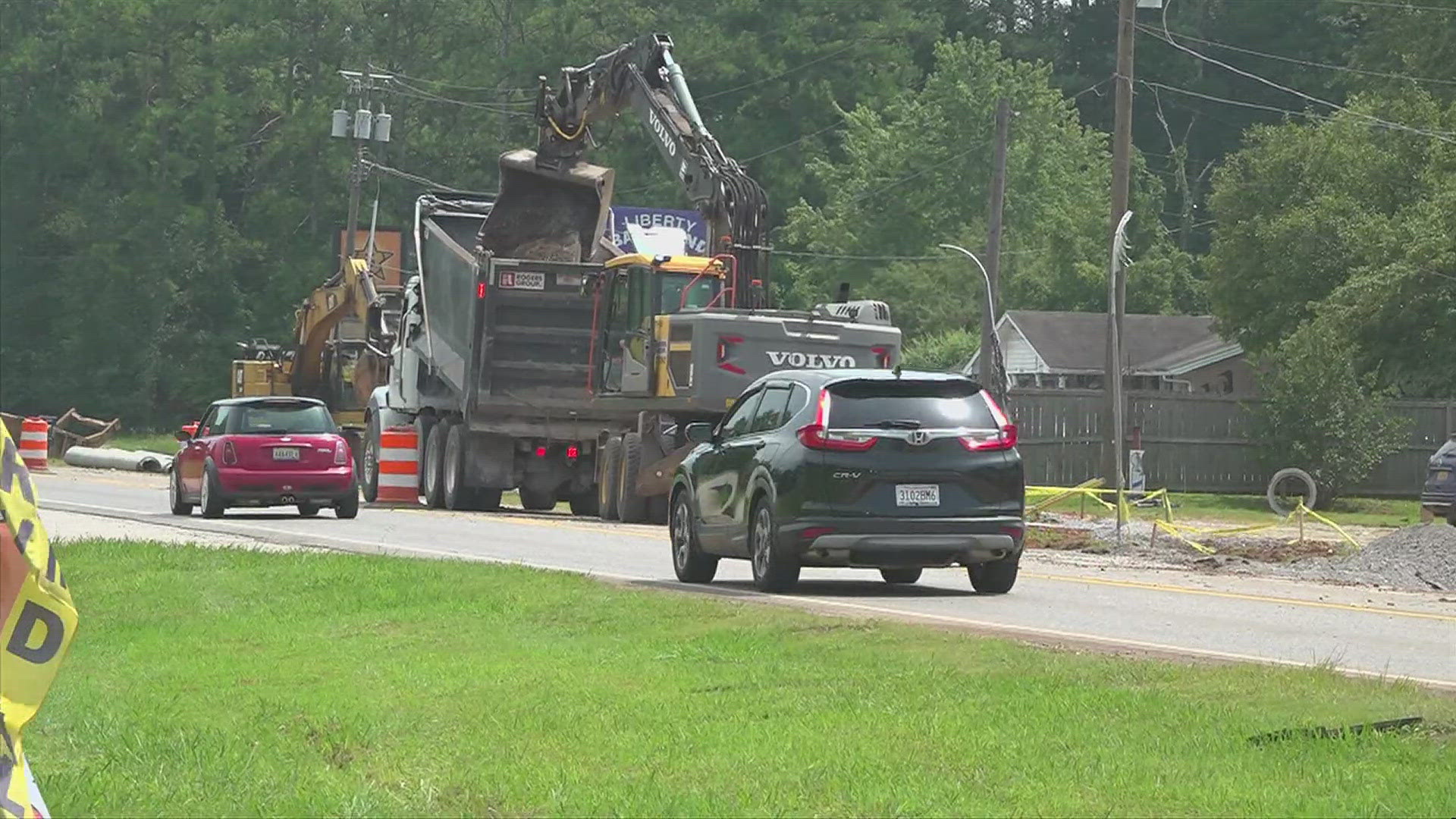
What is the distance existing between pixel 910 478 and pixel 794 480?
0.85m

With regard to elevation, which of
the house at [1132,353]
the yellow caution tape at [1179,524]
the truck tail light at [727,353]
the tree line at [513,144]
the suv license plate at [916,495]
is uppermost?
the tree line at [513,144]

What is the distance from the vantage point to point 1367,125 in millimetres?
52094

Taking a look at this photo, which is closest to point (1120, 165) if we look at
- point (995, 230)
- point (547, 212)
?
point (995, 230)

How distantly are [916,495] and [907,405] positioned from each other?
0.75 metres

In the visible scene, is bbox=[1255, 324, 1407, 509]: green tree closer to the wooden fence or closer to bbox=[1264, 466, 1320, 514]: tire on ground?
bbox=[1264, 466, 1320, 514]: tire on ground

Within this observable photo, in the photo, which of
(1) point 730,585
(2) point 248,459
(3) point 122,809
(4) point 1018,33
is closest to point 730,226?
(2) point 248,459

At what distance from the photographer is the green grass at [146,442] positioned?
66875 millimetres

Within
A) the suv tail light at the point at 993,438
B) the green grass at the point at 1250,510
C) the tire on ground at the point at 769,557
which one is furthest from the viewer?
the green grass at the point at 1250,510

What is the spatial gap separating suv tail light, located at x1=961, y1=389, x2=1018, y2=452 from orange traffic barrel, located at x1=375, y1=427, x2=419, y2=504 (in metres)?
19.4

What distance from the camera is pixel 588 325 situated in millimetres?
33562

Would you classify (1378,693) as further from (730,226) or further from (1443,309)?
(1443,309)

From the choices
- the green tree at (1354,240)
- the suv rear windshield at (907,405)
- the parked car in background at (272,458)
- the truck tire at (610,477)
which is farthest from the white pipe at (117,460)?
the suv rear windshield at (907,405)

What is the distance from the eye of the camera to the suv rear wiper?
18.6 meters

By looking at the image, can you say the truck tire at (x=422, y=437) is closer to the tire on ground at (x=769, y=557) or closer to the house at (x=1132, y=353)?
the tire on ground at (x=769, y=557)
